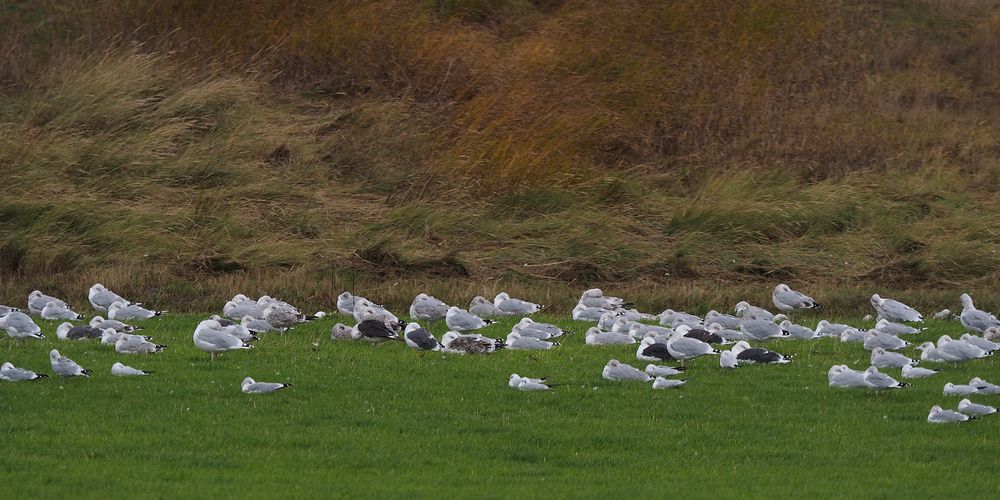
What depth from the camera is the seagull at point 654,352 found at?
592 inches

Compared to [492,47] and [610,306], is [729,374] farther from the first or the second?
[492,47]

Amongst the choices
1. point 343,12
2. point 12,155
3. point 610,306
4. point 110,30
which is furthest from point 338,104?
point 610,306

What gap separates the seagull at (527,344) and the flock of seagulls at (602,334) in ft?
0.04

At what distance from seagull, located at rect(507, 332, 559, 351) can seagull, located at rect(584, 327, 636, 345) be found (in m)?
0.52

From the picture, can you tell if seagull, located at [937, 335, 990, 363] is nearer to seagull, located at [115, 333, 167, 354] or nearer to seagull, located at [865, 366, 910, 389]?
seagull, located at [865, 366, 910, 389]

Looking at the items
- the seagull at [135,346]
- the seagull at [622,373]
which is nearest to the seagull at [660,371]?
the seagull at [622,373]

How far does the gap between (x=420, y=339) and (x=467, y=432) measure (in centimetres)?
415

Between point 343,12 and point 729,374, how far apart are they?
24.1 m

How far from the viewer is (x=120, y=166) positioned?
90.1 feet

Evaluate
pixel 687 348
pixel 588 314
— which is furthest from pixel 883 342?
pixel 588 314

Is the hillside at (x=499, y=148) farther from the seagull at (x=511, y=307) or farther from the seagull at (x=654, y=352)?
the seagull at (x=654, y=352)

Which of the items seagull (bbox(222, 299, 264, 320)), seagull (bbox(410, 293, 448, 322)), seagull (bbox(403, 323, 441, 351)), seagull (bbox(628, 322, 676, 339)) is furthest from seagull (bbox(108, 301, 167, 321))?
seagull (bbox(628, 322, 676, 339))

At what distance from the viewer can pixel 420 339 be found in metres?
15.9

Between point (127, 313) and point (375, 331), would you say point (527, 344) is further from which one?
point (127, 313)
